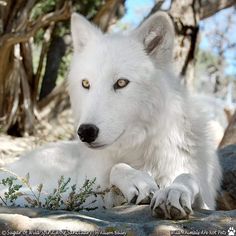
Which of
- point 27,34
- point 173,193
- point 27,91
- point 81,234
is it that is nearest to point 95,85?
point 173,193

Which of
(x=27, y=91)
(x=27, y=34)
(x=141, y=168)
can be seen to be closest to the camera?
(x=141, y=168)

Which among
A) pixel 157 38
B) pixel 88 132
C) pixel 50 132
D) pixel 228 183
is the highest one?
pixel 157 38

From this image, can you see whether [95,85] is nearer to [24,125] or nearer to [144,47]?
[144,47]

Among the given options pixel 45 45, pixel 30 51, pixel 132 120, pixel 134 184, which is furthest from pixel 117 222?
pixel 45 45

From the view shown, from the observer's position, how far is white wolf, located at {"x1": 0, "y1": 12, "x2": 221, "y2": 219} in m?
3.20

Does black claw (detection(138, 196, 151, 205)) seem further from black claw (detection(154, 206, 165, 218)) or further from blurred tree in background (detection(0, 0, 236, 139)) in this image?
blurred tree in background (detection(0, 0, 236, 139))

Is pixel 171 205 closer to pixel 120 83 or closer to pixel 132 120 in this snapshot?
pixel 132 120

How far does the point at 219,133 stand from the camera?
7.02 meters

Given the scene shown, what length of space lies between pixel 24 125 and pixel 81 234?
8.66m

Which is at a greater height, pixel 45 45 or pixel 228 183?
pixel 45 45

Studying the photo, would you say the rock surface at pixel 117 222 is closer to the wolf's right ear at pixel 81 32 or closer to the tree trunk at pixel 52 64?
the wolf's right ear at pixel 81 32

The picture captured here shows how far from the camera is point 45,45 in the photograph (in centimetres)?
1116

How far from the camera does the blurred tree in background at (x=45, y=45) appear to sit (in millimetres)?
8060

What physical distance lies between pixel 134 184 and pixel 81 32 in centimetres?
154
